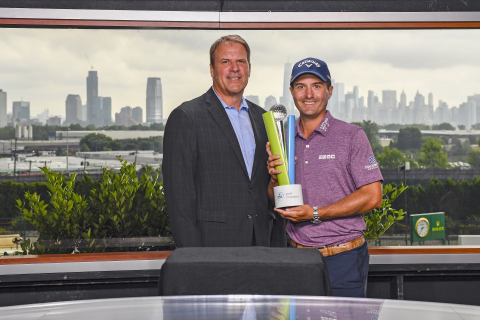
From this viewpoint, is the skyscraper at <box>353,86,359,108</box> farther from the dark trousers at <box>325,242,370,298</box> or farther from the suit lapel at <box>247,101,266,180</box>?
the dark trousers at <box>325,242,370,298</box>

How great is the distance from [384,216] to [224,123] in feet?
5.29

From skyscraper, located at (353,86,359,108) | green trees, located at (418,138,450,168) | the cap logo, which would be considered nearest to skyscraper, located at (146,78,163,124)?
skyscraper, located at (353,86,359,108)

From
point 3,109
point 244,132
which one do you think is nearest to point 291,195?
point 244,132

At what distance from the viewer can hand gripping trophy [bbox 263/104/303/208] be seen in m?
1.82

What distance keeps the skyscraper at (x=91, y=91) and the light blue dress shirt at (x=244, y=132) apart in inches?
52.6

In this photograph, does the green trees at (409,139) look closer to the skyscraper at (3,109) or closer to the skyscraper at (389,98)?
the skyscraper at (389,98)

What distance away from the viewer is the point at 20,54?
3.13 meters

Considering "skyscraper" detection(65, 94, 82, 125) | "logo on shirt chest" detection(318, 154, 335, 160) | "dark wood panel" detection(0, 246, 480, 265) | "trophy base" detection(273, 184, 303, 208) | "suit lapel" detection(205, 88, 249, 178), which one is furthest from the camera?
"skyscraper" detection(65, 94, 82, 125)

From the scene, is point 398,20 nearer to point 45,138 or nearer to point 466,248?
point 466,248

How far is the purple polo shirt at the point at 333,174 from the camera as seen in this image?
191cm

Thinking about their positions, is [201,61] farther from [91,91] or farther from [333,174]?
[333,174]

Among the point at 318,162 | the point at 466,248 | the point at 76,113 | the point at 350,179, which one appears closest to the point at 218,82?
the point at 318,162

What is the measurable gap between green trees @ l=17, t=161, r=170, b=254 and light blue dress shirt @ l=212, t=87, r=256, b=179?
1.16 metres

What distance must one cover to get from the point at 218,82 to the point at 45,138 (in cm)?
160
